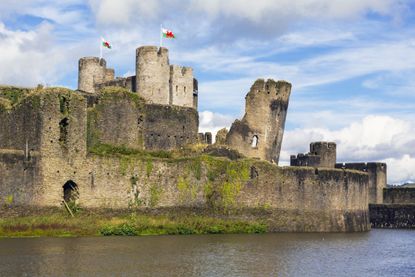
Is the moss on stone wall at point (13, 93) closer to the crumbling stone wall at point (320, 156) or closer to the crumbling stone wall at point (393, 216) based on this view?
the crumbling stone wall at point (320, 156)

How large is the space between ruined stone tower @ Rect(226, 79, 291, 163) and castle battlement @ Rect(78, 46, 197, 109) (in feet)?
16.5

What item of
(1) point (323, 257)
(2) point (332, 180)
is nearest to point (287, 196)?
(2) point (332, 180)

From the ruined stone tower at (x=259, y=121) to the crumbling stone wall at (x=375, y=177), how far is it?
12.2 m

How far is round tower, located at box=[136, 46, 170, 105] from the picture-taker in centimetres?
5328

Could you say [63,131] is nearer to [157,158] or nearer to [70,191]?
[70,191]

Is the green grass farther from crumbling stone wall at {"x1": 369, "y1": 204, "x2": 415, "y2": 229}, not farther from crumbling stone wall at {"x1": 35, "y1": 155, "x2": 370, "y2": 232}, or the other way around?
crumbling stone wall at {"x1": 369, "y1": 204, "x2": 415, "y2": 229}

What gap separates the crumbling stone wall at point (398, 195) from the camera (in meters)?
62.2

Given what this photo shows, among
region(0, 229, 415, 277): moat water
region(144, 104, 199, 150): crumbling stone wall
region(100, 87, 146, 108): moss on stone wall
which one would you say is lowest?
region(0, 229, 415, 277): moat water

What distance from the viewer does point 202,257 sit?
92.1 ft

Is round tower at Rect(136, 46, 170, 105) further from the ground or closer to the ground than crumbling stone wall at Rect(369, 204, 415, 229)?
further from the ground

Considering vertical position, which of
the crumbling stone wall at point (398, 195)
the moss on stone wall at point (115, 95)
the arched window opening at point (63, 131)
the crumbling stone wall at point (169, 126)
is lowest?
the crumbling stone wall at point (398, 195)

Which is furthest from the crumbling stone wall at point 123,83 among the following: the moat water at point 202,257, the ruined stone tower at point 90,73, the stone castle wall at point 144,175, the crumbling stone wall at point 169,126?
the moat water at point 202,257

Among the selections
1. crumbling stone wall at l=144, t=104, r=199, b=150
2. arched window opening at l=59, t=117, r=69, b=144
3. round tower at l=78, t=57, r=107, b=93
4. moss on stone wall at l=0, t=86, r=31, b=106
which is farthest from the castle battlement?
arched window opening at l=59, t=117, r=69, b=144

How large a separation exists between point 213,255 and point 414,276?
7.24 meters
